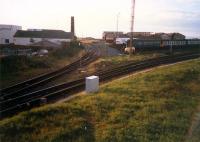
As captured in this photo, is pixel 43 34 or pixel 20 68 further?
pixel 43 34

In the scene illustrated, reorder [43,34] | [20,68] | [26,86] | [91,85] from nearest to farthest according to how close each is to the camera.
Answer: [91,85]
[26,86]
[20,68]
[43,34]

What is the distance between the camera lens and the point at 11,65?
39094 mm

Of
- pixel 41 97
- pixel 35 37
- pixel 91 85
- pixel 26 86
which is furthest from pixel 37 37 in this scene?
pixel 41 97

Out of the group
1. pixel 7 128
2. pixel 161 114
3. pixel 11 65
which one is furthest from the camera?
pixel 11 65

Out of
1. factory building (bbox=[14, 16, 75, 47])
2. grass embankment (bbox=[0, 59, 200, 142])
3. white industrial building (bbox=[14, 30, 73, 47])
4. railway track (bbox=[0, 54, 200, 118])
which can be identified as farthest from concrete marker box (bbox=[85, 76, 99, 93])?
white industrial building (bbox=[14, 30, 73, 47])

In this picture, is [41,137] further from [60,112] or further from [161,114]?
[161,114]

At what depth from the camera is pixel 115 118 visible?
18.1m

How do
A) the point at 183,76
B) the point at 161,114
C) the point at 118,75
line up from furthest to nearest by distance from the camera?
the point at 118,75 < the point at 183,76 < the point at 161,114

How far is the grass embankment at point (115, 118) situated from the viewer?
15742 millimetres

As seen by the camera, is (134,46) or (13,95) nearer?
(13,95)

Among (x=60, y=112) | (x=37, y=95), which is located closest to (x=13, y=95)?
(x=37, y=95)

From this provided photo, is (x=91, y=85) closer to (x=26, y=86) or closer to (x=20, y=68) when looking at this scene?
(x=26, y=86)

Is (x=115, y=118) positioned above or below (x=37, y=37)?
below

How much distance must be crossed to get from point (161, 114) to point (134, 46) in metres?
→ 45.1
